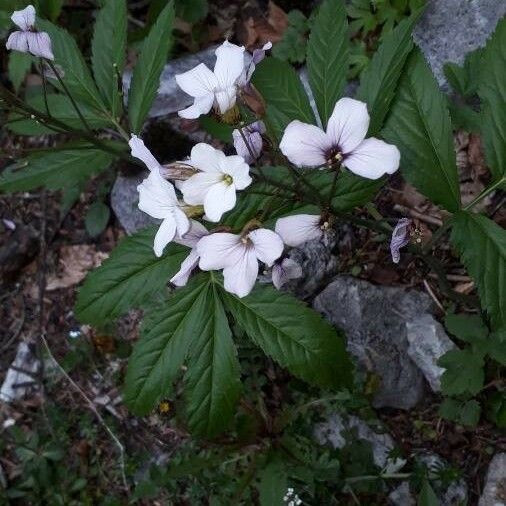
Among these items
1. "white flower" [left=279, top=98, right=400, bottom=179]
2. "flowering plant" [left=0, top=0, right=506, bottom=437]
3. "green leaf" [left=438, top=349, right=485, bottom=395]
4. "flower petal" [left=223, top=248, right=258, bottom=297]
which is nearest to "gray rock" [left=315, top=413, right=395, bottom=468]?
"green leaf" [left=438, top=349, right=485, bottom=395]

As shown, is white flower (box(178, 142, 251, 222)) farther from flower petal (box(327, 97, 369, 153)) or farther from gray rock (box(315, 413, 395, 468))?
gray rock (box(315, 413, 395, 468))

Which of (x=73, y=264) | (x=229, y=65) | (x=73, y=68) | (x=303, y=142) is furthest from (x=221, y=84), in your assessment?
(x=73, y=264)

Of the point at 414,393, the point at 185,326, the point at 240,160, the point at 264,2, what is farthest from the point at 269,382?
the point at 264,2

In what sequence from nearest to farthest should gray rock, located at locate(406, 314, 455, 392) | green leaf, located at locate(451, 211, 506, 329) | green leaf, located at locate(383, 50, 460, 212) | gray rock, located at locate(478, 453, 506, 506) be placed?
green leaf, located at locate(451, 211, 506, 329) → green leaf, located at locate(383, 50, 460, 212) → gray rock, located at locate(478, 453, 506, 506) → gray rock, located at locate(406, 314, 455, 392)

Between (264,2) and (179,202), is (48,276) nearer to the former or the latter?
(264,2)

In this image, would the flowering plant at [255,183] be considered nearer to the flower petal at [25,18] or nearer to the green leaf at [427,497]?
the flower petal at [25,18]
